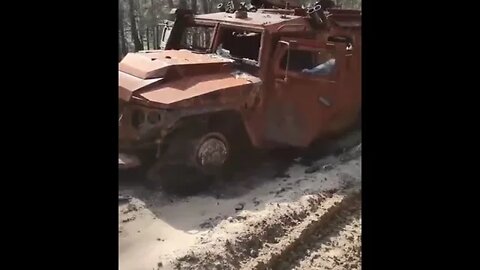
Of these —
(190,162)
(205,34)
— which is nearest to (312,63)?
(205,34)

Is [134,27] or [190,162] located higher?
[134,27]

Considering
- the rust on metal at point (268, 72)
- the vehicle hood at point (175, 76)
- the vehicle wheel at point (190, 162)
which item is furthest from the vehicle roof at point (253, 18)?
the vehicle wheel at point (190, 162)

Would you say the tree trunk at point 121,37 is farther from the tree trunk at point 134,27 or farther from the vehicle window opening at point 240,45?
the vehicle window opening at point 240,45

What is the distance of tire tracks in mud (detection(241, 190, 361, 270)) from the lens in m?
1.68

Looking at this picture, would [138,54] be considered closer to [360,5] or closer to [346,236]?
[360,5]

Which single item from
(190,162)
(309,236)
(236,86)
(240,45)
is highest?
(240,45)

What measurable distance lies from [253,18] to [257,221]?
0.56 m

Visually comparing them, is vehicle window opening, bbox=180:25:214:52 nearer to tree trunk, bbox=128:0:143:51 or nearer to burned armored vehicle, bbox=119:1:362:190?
burned armored vehicle, bbox=119:1:362:190

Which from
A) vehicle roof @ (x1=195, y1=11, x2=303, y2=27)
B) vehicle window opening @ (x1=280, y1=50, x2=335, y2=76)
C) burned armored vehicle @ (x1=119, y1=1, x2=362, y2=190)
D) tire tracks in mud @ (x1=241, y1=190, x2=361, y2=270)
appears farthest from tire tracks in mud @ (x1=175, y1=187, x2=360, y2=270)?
vehicle roof @ (x1=195, y1=11, x2=303, y2=27)

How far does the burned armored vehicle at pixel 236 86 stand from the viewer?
1719 mm

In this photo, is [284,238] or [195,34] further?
[195,34]

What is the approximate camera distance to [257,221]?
5.61 feet

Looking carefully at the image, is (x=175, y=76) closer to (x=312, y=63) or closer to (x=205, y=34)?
(x=205, y=34)
